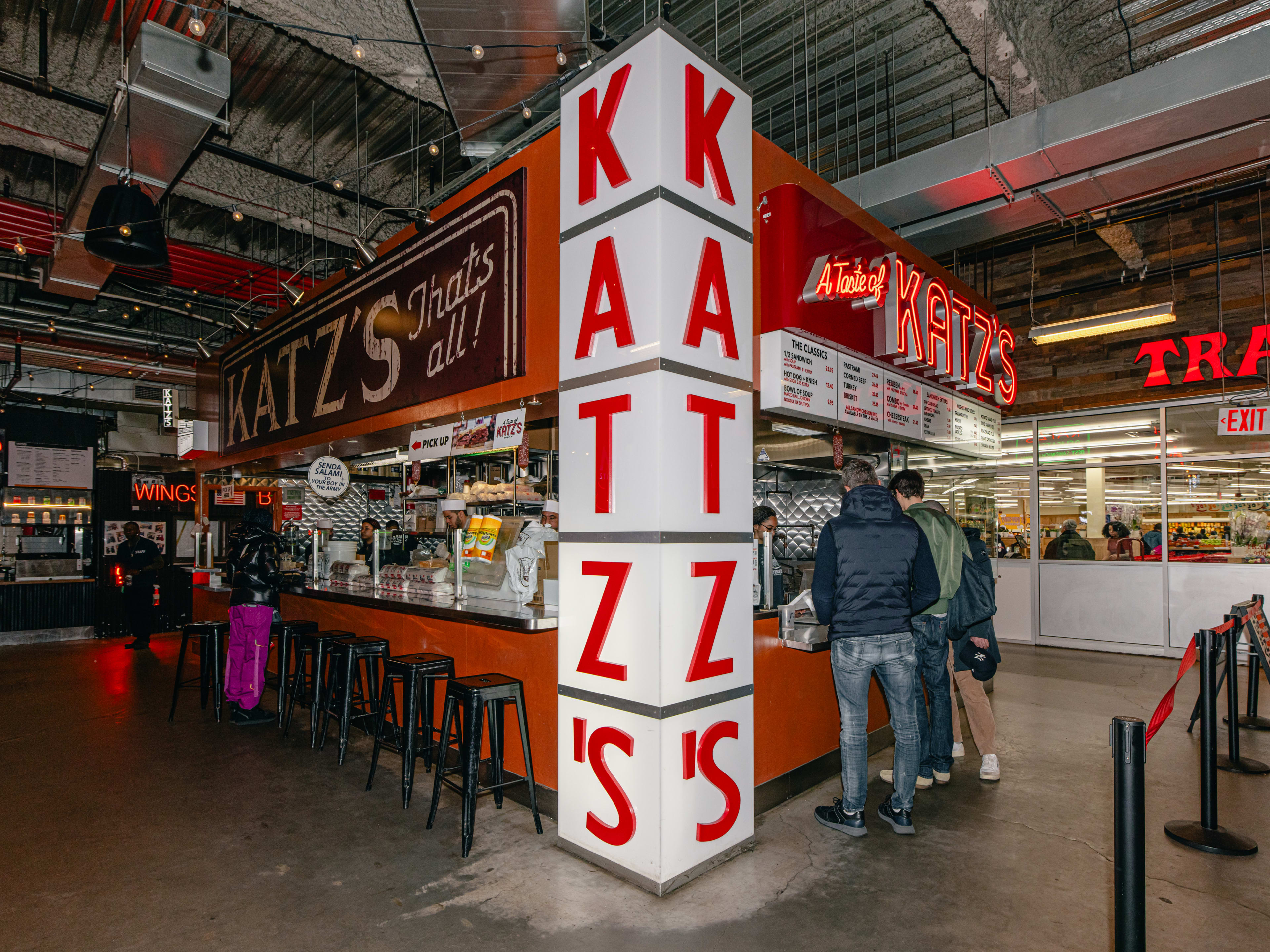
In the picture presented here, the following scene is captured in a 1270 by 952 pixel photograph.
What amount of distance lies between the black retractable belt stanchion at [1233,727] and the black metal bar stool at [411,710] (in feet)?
16.0

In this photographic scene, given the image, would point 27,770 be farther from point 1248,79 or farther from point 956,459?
point 956,459

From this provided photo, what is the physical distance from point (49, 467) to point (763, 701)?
12856 millimetres

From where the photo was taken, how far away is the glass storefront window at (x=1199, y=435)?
7.80m

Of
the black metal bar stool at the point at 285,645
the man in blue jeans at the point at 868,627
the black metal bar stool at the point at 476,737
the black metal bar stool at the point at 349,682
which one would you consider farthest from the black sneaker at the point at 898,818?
the black metal bar stool at the point at 285,645

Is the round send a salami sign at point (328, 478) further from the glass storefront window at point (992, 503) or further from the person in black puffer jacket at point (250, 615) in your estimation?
the glass storefront window at point (992, 503)

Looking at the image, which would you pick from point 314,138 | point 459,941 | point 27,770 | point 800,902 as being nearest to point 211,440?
point 314,138

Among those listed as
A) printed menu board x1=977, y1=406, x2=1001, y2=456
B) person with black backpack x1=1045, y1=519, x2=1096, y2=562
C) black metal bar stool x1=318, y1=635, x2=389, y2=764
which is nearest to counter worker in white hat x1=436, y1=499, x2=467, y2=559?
black metal bar stool x1=318, y1=635, x2=389, y2=764

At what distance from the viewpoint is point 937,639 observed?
4.04m

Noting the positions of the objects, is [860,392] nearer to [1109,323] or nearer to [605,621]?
[605,621]

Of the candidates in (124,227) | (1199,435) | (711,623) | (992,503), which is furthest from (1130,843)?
(992,503)

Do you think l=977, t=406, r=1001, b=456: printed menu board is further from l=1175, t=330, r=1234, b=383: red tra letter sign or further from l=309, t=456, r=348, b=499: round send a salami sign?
l=309, t=456, r=348, b=499: round send a salami sign

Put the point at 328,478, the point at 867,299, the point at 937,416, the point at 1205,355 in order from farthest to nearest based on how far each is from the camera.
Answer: the point at 1205,355
the point at 328,478
the point at 937,416
the point at 867,299

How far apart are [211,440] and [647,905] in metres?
8.88

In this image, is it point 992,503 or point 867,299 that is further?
point 992,503
